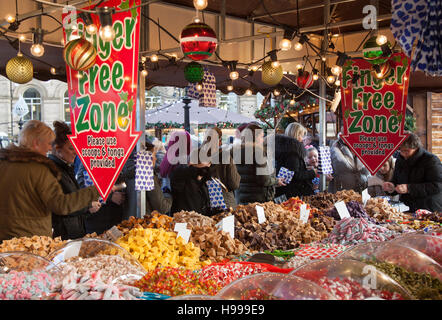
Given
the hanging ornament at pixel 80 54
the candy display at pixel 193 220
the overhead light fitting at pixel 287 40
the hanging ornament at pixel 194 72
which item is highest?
the overhead light fitting at pixel 287 40

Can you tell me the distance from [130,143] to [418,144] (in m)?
3.67

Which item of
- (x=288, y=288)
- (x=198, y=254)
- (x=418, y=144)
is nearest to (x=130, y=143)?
(x=198, y=254)

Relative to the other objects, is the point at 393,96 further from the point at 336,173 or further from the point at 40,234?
the point at 40,234

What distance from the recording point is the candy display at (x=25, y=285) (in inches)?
68.1

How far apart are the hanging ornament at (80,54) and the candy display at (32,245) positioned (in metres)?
1.13

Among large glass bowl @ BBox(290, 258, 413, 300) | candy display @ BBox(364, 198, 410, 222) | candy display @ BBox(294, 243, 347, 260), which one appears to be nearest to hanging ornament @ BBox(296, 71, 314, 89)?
candy display @ BBox(364, 198, 410, 222)

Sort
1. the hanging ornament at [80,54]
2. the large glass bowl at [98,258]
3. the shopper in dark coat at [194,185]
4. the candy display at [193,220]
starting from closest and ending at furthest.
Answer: the large glass bowl at [98,258] → the hanging ornament at [80,54] → the candy display at [193,220] → the shopper in dark coat at [194,185]

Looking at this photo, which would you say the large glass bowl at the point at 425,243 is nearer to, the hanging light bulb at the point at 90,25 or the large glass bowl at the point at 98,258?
the large glass bowl at the point at 98,258

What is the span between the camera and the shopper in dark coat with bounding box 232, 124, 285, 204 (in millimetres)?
5957

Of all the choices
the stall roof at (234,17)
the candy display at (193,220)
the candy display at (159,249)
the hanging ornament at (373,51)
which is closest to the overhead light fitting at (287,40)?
the hanging ornament at (373,51)

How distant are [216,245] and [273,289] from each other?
191 cm

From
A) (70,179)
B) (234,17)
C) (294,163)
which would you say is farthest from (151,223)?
(234,17)

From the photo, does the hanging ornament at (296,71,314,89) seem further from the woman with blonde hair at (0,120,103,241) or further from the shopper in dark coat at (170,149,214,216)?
the woman with blonde hair at (0,120,103,241)

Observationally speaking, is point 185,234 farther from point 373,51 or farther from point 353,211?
point 373,51
